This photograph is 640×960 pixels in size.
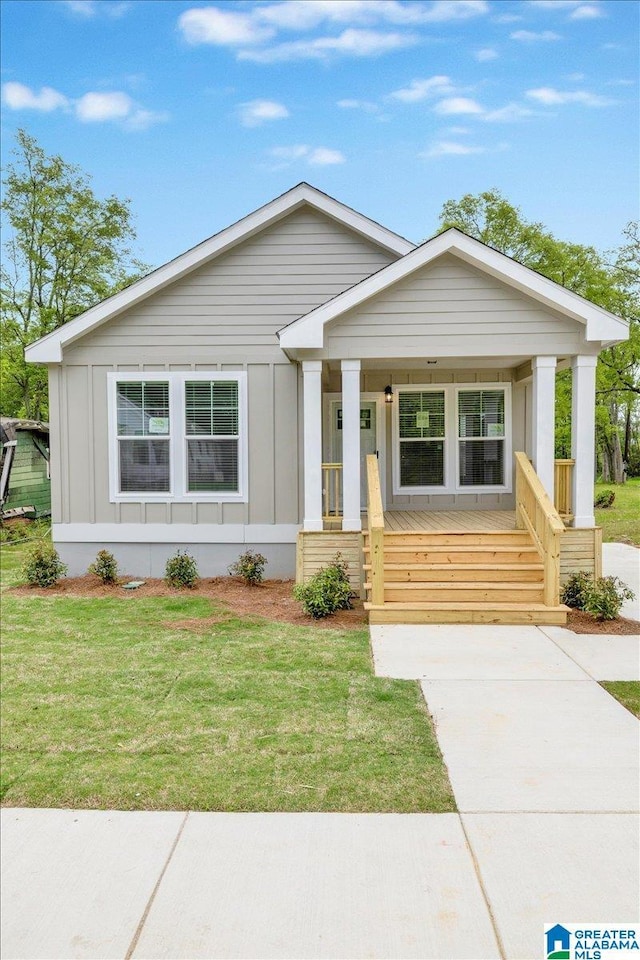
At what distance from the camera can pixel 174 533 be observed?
9406 mm

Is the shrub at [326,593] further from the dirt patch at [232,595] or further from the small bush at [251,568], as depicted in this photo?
the small bush at [251,568]

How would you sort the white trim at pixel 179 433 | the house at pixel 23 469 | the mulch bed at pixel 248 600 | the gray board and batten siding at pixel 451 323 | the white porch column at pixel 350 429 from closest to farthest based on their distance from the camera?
the mulch bed at pixel 248 600
the gray board and batten siding at pixel 451 323
the white porch column at pixel 350 429
the white trim at pixel 179 433
the house at pixel 23 469

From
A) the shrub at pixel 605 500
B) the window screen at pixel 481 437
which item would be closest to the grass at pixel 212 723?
the window screen at pixel 481 437

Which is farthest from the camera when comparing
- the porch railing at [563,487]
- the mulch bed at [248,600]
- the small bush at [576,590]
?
the porch railing at [563,487]

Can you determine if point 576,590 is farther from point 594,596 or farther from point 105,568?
point 105,568

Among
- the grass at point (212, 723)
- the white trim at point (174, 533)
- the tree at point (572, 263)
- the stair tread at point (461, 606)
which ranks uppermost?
the tree at point (572, 263)

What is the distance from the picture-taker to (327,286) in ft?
30.9

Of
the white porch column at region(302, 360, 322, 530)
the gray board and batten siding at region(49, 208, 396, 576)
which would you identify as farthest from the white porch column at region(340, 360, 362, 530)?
the gray board and batten siding at region(49, 208, 396, 576)

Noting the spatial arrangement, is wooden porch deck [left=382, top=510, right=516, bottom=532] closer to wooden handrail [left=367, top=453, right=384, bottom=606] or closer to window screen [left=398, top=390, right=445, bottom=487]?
window screen [left=398, top=390, right=445, bottom=487]

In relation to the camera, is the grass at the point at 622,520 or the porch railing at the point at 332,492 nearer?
the porch railing at the point at 332,492

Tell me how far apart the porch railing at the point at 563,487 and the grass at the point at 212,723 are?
3526 millimetres

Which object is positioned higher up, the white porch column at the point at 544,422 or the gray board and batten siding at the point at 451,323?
the gray board and batten siding at the point at 451,323

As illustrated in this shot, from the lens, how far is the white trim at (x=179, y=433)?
925 centimetres

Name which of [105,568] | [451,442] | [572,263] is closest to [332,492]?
[451,442]
